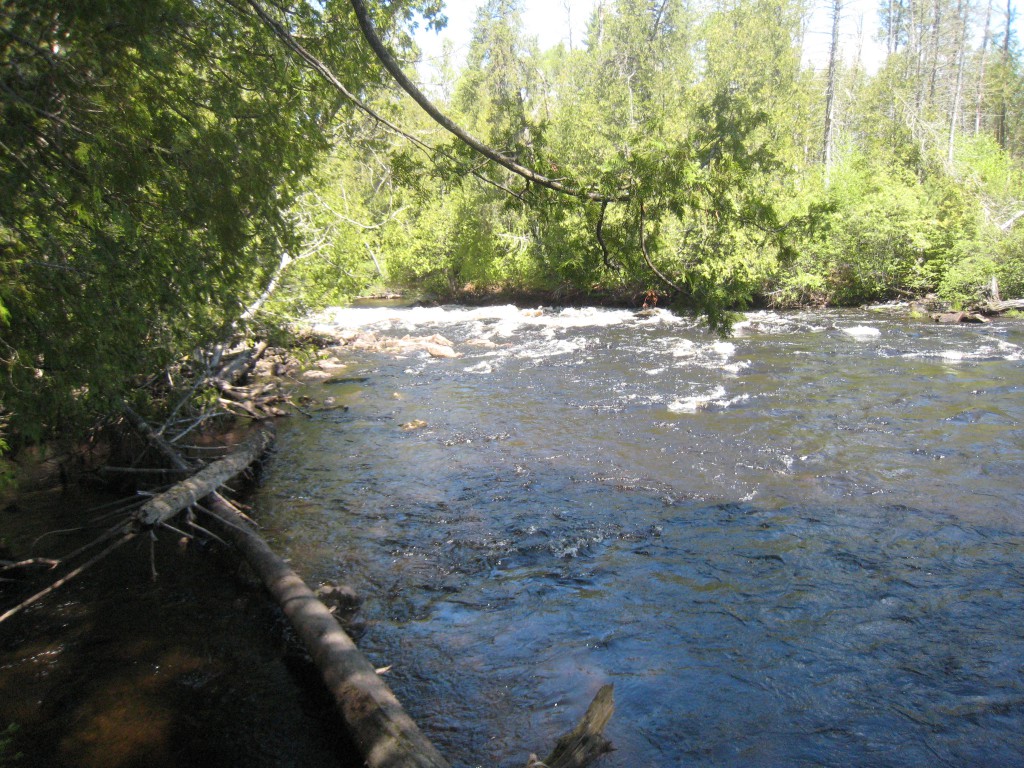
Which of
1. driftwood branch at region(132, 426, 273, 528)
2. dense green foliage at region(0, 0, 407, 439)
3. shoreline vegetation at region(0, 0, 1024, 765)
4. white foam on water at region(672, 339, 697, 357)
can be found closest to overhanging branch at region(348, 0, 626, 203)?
shoreline vegetation at region(0, 0, 1024, 765)

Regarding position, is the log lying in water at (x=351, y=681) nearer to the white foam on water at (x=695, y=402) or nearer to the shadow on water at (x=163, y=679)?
the shadow on water at (x=163, y=679)

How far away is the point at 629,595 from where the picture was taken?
19.2 feet

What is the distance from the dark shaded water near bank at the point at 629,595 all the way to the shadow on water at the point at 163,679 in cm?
2

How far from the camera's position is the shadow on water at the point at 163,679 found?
400 cm

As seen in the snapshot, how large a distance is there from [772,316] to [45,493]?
21019 mm

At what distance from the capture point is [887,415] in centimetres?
1071

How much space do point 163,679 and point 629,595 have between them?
3740mm

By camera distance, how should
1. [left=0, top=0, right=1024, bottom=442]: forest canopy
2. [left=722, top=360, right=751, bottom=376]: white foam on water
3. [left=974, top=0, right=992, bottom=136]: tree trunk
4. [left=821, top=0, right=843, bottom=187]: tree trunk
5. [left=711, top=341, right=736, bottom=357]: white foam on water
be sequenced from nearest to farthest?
[left=0, top=0, right=1024, bottom=442]: forest canopy, [left=722, top=360, right=751, bottom=376]: white foam on water, [left=711, top=341, right=736, bottom=357]: white foam on water, [left=821, top=0, right=843, bottom=187]: tree trunk, [left=974, top=0, right=992, bottom=136]: tree trunk

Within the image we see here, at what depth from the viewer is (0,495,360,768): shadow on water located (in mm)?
4000

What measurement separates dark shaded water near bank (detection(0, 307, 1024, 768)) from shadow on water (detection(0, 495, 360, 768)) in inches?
Answer: 0.9

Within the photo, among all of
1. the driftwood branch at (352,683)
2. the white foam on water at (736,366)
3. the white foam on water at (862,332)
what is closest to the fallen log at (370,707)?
the driftwood branch at (352,683)

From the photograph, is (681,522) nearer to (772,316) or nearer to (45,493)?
(45,493)

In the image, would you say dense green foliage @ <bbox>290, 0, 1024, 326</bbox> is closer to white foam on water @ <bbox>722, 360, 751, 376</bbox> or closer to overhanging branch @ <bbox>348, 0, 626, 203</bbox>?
overhanging branch @ <bbox>348, 0, 626, 203</bbox>

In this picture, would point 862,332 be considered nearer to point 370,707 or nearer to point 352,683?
point 352,683
